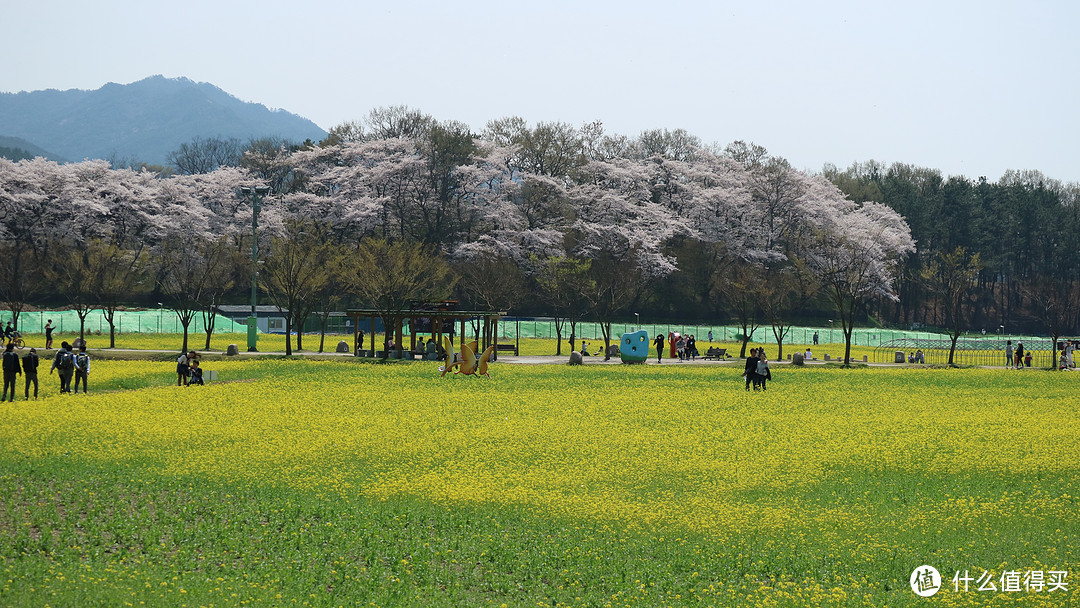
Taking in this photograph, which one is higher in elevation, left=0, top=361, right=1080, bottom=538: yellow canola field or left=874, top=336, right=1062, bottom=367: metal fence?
left=874, top=336, right=1062, bottom=367: metal fence

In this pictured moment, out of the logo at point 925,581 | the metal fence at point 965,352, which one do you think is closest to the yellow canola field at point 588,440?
the logo at point 925,581

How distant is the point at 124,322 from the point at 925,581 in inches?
3116

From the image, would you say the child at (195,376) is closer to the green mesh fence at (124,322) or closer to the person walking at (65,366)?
the person walking at (65,366)

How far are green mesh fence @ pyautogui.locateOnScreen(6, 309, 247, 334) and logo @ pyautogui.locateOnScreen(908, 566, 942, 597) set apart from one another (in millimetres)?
73969

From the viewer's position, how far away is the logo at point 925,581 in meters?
12.1

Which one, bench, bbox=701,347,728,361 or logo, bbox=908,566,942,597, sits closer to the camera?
logo, bbox=908,566,942,597

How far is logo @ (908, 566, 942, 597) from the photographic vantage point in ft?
39.8

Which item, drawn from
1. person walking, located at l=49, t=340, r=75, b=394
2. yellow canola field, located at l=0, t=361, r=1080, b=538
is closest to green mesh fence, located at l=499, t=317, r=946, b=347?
yellow canola field, located at l=0, t=361, r=1080, b=538

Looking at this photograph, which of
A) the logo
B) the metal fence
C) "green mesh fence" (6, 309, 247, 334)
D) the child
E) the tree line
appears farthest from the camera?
the tree line

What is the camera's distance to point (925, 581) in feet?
41.0

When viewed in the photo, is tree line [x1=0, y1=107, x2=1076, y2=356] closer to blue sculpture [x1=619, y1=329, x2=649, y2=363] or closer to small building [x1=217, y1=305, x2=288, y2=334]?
small building [x1=217, y1=305, x2=288, y2=334]

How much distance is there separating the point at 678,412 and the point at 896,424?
6.62m

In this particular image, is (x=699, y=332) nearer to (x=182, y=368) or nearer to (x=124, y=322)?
(x=124, y=322)

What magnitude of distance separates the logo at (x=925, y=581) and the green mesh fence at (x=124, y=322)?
243ft
